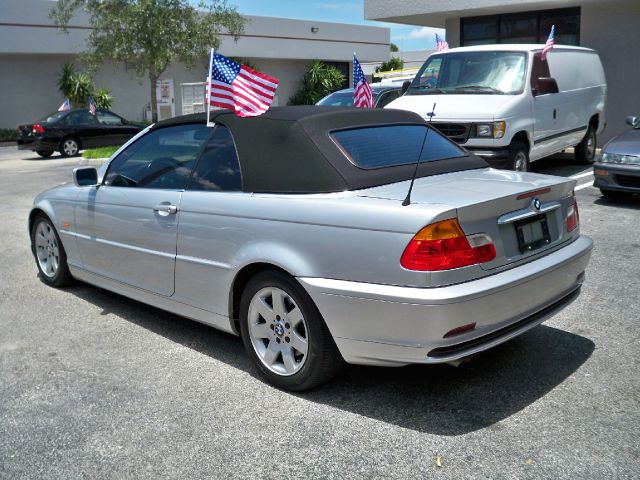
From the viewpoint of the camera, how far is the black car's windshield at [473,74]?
34.5ft

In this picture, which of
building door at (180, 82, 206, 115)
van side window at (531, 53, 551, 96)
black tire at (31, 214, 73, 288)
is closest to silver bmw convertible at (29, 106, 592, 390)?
black tire at (31, 214, 73, 288)

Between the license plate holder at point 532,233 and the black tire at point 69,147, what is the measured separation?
1903 cm

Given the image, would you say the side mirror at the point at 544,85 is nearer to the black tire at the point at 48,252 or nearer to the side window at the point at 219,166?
the side window at the point at 219,166

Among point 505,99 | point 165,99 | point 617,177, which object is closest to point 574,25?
point 505,99

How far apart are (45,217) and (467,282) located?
4.38m

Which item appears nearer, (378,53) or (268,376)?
(268,376)

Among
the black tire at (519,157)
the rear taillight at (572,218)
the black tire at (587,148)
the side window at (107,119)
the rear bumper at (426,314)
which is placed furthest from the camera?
the side window at (107,119)

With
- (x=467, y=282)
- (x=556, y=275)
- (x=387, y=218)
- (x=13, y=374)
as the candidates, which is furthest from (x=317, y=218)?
(x=13, y=374)

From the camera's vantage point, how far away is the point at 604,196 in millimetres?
10219

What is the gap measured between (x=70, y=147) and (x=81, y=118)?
0.96 m

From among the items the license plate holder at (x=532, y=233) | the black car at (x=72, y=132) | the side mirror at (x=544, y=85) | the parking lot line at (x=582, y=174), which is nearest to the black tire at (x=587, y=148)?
the parking lot line at (x=582, y=174)

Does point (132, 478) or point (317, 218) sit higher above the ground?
point (317, 218)

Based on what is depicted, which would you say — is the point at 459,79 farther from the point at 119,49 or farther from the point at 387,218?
the point at 119,49

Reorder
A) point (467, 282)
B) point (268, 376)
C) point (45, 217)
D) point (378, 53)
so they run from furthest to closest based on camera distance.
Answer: point (378, 53) < point (45, 217) < point (268, 376) < point (467, 282)
